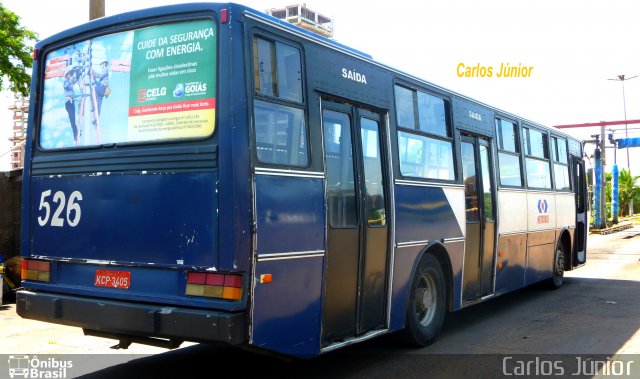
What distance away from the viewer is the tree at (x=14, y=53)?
17.3m

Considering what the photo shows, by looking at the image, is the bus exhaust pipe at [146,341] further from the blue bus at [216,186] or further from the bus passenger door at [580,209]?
the bus passenger door at [580,209]

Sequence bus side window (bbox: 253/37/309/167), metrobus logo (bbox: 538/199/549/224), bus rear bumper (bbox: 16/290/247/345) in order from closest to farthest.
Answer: bus rear bumper (bbox: 16/290/247/345) → bus side window (bbox: 253/37/309/167) → metrobus logo (bbox: 538/199/549/224)

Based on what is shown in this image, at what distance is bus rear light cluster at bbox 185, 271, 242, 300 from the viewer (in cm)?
461

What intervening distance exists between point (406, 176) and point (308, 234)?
2.05 m

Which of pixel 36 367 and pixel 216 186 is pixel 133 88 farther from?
pixel 36 367

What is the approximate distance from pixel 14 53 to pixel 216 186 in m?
15.3

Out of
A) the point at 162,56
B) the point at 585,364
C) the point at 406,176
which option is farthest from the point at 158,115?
the point at 585,364

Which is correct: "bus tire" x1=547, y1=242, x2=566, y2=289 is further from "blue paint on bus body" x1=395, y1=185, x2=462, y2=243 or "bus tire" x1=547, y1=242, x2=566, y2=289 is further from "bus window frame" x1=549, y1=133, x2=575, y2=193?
"blue paint on bus body" x1=395, y1=185, x2=462, y2=243

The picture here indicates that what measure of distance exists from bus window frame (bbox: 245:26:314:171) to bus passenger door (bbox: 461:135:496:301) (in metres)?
3.66

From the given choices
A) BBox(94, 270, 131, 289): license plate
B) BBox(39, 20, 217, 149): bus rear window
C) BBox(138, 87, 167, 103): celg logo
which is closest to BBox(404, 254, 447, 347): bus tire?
BBox(94, 270, 131, 289): license plate

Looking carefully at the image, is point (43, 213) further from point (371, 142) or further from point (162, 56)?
point (371, 142)

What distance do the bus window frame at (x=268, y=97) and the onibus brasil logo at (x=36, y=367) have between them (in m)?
3.15

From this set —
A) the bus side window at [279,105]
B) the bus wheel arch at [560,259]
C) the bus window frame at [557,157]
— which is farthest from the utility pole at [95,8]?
the bus wheel arch at [560,259]

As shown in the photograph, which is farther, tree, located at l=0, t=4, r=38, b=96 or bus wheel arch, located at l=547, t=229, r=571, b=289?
tree, located at l=0, t=4, r=38, b=96
